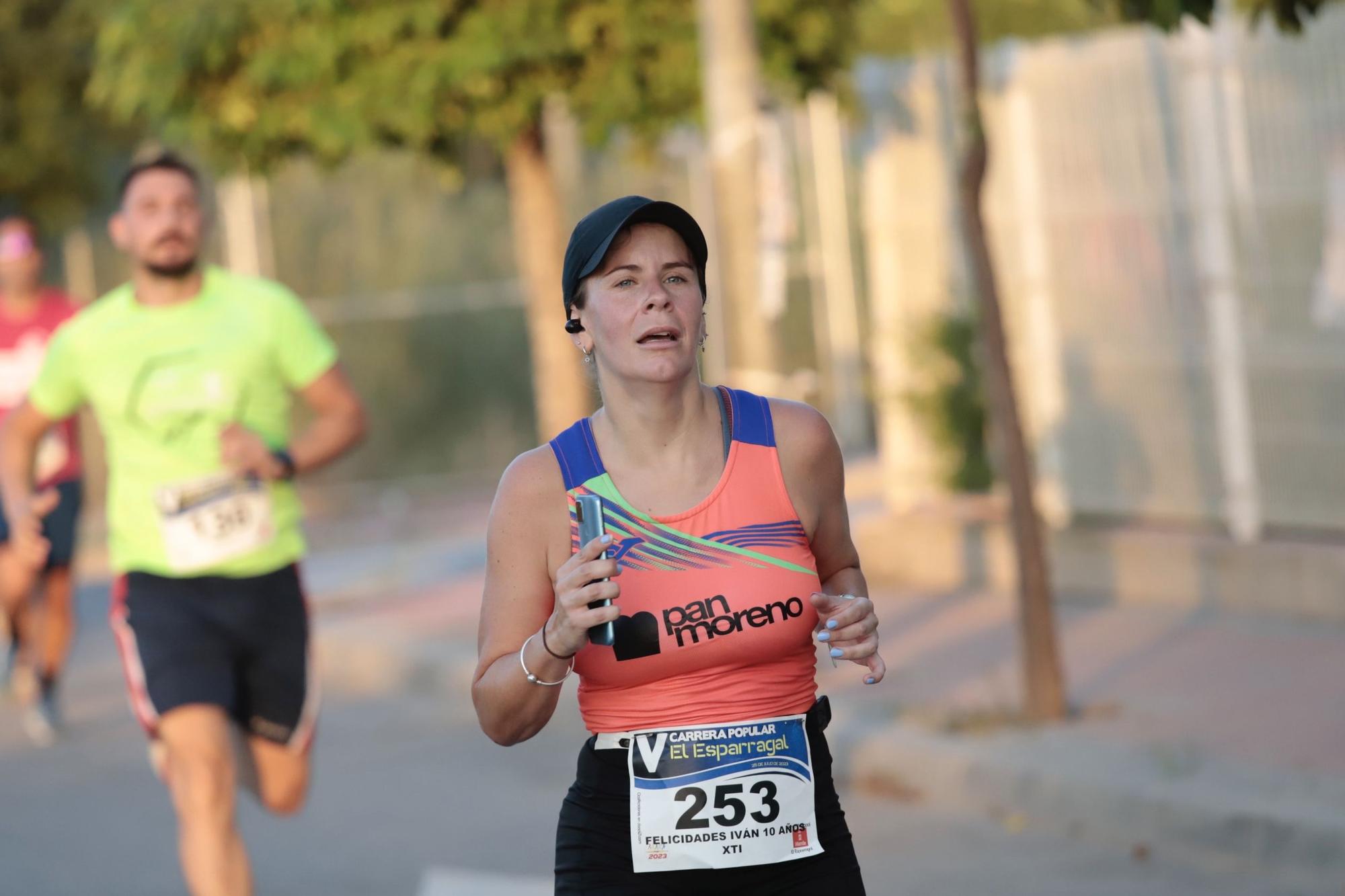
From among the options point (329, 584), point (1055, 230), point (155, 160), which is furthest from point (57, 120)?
point (155, 160)

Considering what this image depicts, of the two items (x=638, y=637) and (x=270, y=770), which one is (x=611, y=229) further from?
(x=270, y=770)

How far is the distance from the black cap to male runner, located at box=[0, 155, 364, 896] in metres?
2.63

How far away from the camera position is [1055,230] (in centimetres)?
1162

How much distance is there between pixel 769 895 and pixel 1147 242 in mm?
7704

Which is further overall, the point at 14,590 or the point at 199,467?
the point at 14,590

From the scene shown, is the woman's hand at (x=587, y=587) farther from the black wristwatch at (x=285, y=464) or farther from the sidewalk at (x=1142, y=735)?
the sidewalk at (x=1142, y=735)

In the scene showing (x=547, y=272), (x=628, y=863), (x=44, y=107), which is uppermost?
(x=44, y=107)

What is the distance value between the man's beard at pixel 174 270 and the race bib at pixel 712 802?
10.0 feet

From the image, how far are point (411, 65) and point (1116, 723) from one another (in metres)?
5.57

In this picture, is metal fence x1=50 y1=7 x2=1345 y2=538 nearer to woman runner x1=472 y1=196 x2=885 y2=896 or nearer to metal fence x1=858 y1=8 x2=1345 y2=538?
metal fence x1=858 y1=8 x2=1345 y2=538

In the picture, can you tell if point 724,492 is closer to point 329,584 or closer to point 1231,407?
point 1231,407

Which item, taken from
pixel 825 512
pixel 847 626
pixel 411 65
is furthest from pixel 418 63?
pixel 847 626

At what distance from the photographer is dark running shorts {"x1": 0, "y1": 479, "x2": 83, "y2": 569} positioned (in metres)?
10.4

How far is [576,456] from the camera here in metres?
A: 3.80
